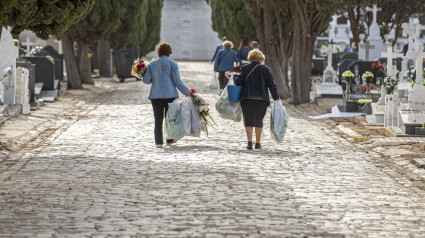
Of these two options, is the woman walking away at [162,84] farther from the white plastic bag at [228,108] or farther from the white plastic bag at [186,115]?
the white plastic bag at [228,108]

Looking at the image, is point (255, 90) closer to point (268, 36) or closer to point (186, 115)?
point (186, 115)

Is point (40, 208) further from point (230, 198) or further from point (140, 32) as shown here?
point (140, 32)

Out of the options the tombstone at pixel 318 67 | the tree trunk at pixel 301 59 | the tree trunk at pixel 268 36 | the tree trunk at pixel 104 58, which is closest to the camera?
the tree trunk at pixel 301 59

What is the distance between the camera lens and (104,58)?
33.8 m

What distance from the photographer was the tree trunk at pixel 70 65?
1010 inches

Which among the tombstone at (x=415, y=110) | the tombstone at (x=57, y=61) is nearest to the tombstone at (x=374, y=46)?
the tombstone at (x=57, y=61)

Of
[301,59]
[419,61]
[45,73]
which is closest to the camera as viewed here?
[419,61]

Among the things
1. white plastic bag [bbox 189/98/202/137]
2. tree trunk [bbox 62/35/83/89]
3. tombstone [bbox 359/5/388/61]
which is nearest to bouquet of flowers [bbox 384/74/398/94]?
white plastic bag [bbox 189/98/202/137]

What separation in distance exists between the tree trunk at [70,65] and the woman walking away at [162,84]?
14.0 metres

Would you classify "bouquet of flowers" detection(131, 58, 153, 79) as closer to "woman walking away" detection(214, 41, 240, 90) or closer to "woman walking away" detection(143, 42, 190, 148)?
"woman walking away" detection(143, 42, 190, 148)

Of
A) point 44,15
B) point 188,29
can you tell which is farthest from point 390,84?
point 188,29

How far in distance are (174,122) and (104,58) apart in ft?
73.1

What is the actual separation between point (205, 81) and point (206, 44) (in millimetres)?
33453

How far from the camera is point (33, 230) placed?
6.23 metres
